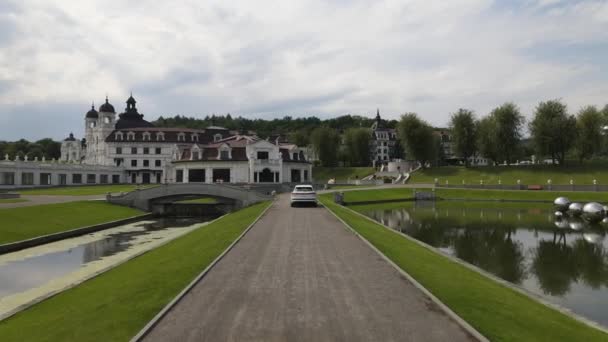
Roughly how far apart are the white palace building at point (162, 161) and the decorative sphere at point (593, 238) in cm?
5779

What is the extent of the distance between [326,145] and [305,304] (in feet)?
394

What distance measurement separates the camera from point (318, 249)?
2059cm

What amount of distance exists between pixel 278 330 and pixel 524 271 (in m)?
16.7

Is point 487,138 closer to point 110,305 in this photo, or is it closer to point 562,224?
point 562,224

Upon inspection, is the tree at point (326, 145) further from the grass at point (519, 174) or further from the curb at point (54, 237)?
the curb at point (54, 237)

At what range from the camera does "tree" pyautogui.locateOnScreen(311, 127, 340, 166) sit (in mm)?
130875

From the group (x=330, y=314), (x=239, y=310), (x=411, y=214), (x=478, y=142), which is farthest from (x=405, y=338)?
(x=478, y=142)

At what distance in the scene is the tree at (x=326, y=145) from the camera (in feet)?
429

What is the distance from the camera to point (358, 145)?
136750 millimetres

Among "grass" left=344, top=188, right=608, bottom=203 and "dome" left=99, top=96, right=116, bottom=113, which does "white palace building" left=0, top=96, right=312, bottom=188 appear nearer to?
"dome" left=99, top=96, right=116, bottom=113

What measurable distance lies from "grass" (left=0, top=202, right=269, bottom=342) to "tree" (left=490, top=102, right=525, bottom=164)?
330 feet

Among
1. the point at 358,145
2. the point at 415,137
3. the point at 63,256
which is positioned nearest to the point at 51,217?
the point at 63,256

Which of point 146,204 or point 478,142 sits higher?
point 478,142

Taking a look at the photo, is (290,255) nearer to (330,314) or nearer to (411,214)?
(330,314)
